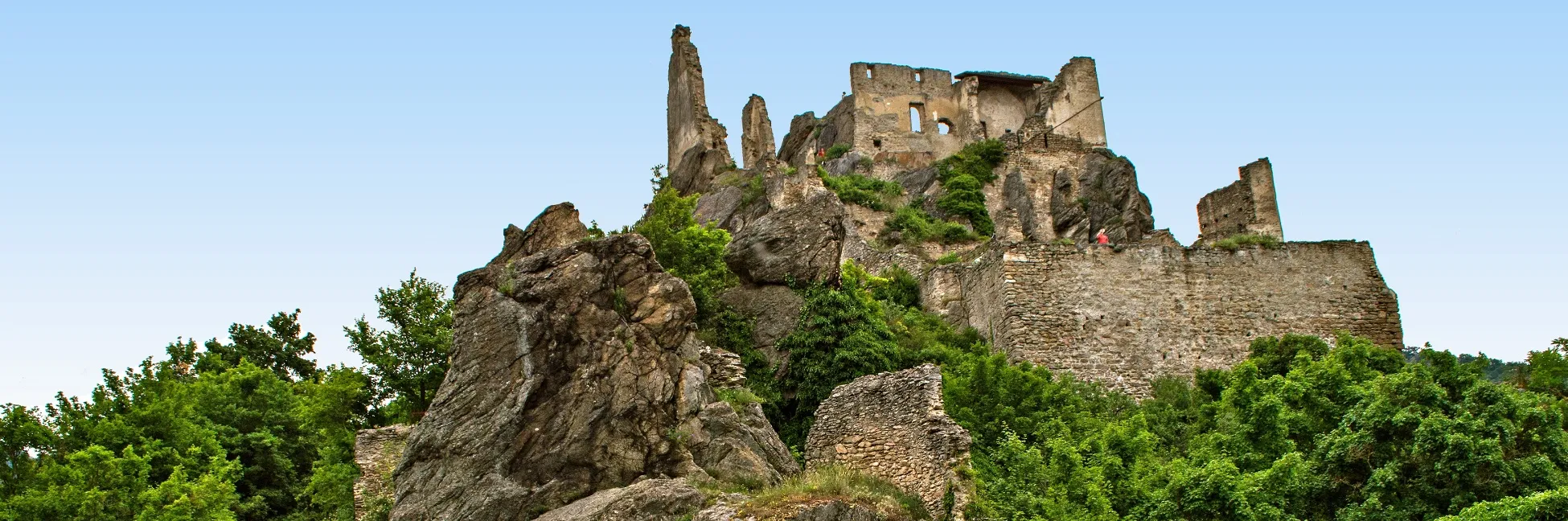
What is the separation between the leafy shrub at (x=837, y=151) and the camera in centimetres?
4731

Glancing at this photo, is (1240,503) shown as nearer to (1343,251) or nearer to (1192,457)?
(1192,457)

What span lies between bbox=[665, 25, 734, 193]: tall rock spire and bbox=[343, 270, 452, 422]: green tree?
1893cm

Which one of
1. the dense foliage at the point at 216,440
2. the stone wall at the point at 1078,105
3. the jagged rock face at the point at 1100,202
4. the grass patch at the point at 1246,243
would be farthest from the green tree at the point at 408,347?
the stone wall at the point at 1078,105

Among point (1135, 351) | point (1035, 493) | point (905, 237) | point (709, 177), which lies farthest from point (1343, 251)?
point (709, 177)

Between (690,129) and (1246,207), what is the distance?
1916 cm

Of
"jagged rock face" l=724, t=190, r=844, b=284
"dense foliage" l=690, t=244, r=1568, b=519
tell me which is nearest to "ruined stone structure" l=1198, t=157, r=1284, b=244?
"dense foliage" l=690, t=244, r=1568, b=519

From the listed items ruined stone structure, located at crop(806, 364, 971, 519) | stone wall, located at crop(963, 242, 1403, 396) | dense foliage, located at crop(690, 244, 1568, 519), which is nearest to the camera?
dense foliage, located at crop(690, 244, 1568, 519)

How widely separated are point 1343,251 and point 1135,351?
5.42 metres

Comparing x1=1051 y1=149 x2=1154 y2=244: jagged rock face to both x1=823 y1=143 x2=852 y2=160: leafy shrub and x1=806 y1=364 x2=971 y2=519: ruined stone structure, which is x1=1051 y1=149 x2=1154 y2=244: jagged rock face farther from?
x1=806 y1=364 x2=971 y2=519: ruined stone structure

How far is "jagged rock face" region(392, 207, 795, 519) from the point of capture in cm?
2038

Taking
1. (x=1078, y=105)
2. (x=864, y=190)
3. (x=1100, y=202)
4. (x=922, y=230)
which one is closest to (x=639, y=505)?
(x=922, y=230)

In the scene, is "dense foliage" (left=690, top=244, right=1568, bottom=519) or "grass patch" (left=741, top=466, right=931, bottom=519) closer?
"dense foliage" (left=690, top=244, right=1568, bottom=519)

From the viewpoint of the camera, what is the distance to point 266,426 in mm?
30641

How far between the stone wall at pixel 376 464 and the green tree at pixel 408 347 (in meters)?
2.43
